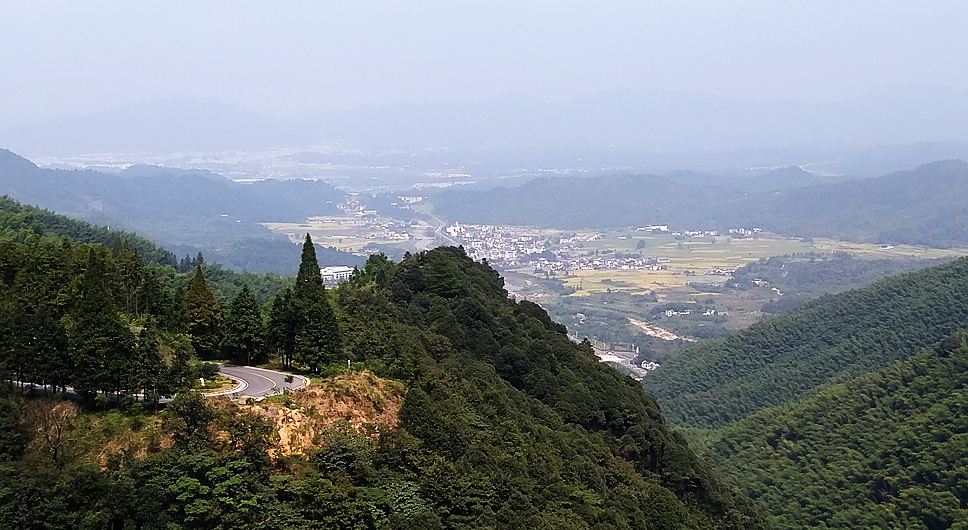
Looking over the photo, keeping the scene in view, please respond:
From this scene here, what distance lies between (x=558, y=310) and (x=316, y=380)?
84.7 m

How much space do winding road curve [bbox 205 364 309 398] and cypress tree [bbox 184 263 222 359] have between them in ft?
2.93

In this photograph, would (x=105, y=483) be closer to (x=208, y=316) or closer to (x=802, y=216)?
(x=208, y=316)

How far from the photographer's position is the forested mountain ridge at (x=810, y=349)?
56531 mm

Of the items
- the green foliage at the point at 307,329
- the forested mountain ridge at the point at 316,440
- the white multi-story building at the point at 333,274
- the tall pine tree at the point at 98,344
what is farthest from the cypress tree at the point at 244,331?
the white multi-story building at the point at 333,274

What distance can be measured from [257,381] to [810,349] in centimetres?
4930

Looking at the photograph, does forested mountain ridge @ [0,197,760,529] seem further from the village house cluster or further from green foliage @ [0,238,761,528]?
the village house cluster

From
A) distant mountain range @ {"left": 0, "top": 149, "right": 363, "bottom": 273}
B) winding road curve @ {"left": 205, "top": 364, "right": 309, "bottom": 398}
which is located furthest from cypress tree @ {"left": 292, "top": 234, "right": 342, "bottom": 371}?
distant mountain range @ {"left": 0, "top": 149, "right": 363, "bottom": 273}

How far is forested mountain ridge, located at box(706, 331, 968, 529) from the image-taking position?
3578cm

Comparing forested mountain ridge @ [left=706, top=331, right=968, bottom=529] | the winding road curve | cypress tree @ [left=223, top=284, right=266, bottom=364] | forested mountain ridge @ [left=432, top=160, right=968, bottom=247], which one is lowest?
forested mountain ridge @ [left=706, top=331, right=968, bottom=529]

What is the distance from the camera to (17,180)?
153000 millimetres

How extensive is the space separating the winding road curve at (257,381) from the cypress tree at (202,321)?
89 cm

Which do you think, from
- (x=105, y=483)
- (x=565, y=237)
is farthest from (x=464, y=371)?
(x=565, y=237)

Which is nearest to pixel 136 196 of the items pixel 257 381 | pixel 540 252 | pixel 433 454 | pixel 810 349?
pixel 540 252

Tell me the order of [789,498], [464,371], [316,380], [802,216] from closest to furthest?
1. [316,380]
2. [464,371]
3. [789,498]
4. [802,216]
